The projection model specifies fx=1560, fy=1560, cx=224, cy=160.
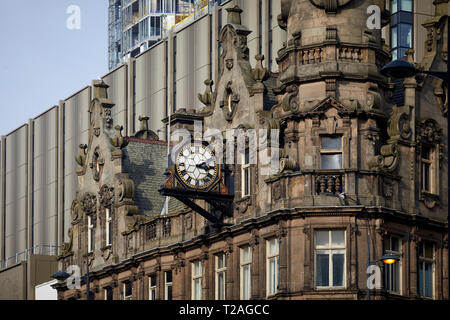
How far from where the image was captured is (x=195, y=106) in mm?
118438

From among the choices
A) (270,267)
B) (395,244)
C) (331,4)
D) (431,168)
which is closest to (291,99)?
(331,4)

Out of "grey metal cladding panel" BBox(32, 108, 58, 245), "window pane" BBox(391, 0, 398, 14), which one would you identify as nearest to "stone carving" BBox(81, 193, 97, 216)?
"window pane" BBox(391, 0, 398, 14)

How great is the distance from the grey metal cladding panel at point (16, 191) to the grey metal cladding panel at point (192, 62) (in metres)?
26.8

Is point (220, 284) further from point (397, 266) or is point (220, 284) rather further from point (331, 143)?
point (331, 143)

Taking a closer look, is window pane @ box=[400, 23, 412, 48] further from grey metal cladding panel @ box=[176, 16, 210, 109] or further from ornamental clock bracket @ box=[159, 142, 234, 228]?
ornamental clock bracket @ box=[159, 142, 234, 228]

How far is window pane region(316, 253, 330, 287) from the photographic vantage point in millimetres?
66375

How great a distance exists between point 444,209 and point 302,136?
7784 mm

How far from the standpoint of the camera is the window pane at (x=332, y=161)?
223 feet

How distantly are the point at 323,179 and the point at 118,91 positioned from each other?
67234 millimetres

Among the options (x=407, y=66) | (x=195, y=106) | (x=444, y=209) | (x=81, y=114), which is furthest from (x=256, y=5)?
(x=407, y=66)

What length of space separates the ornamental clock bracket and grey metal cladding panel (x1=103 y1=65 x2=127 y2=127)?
5915 centimetres

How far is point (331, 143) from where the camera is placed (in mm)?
68250

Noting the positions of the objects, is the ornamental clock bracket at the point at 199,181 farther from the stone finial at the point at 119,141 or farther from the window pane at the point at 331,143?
the stone finial at the point at 119,141
